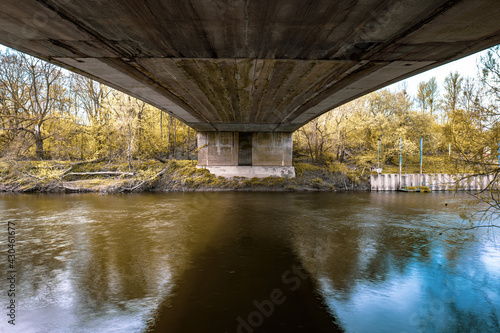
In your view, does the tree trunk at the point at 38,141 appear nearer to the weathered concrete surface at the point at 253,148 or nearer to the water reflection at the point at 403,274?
the weathered concrete surface at the point at 253,148

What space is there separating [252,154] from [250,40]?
60.0ft

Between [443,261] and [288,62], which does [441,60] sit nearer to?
Answer: [288,62]

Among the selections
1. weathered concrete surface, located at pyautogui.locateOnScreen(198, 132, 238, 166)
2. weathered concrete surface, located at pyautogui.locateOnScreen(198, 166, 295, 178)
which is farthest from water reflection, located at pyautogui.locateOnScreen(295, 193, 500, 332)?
weathered concrete surface, located at pyautogui.locateOnScreen(198, 132, 238, 166)

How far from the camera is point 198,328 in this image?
4.13 meters

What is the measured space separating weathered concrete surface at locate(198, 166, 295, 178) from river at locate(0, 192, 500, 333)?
39.8ft

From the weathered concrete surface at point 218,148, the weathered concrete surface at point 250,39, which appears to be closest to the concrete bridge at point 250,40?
the weathered concrete surface at point 250,39

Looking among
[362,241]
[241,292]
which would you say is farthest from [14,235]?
[362,241]

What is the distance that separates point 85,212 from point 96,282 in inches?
360

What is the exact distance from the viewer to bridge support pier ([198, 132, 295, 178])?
953 inches

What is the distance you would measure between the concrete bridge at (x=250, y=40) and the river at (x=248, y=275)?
17.9ft

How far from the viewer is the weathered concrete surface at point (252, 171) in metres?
24.1

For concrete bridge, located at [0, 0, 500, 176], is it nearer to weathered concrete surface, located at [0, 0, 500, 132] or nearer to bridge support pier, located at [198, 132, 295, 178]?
weathered concrete surface, located at [0, 0, 500, 132]

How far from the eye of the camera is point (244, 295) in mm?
5211

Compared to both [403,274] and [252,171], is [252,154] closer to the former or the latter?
[252,171]
